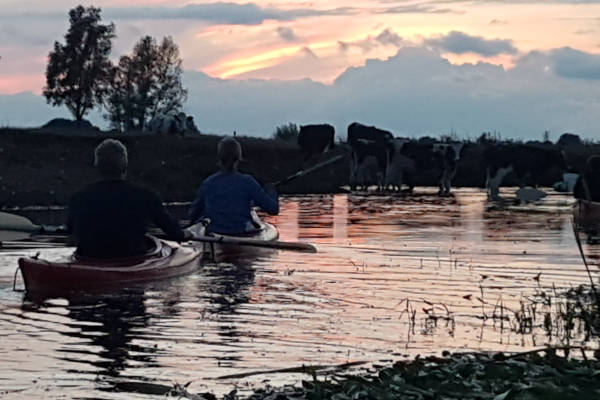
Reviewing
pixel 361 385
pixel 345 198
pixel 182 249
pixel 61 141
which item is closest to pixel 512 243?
pixel 182 249

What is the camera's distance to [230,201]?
17922mm

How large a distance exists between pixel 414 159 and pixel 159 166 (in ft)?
33.0

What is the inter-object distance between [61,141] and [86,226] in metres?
30.7

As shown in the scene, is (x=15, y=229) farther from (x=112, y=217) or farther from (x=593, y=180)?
(x=593, y=180)

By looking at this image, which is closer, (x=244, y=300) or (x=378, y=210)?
(x=244, y=300)

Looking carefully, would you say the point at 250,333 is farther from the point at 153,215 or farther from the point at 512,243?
the point at 512,243

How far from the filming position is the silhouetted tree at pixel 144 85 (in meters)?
70.0

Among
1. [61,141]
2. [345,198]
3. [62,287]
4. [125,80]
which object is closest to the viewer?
[62,287]

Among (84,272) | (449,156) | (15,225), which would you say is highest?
(449,156)

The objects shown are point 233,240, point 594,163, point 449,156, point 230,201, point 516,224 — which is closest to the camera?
point 233,240

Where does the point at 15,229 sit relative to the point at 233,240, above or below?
above

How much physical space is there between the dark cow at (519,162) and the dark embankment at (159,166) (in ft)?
6.03

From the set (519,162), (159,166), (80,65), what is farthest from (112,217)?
(80,65)

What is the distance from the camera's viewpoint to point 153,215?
46.2 ft
